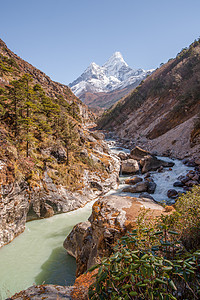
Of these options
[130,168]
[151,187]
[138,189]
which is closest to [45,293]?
[138,189]

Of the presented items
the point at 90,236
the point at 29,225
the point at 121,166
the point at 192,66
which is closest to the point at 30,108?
the point at 29,225

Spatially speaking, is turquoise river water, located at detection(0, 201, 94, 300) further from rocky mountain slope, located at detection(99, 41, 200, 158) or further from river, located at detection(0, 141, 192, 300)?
rocky mountain slope, located at detection(99, 41, 200, 158)

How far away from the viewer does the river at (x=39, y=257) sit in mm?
7223

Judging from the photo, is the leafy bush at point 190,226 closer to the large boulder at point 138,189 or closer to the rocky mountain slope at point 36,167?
the rocky mountain slope at point 36,167

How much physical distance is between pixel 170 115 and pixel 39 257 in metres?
37.9

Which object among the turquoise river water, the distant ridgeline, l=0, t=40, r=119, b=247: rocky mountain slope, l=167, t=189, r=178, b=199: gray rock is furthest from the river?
l=167, t=189, r=178, b=199: gray rock

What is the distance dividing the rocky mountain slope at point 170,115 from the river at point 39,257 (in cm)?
2053

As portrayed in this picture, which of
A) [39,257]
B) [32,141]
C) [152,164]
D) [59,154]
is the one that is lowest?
[39,257]

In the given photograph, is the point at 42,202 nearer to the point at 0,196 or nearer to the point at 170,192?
the point at 0,196

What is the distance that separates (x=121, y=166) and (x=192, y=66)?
43.5m

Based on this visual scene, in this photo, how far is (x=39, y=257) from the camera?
881cm

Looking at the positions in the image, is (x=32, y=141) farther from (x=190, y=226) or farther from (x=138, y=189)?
(x=190, y=226)

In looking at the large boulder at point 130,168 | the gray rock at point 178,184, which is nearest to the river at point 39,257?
the gray rock at point 178,184

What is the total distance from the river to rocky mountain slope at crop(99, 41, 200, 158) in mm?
20525
